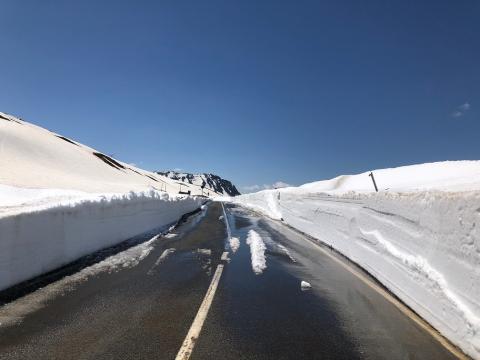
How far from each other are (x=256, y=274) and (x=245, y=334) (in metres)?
3.58

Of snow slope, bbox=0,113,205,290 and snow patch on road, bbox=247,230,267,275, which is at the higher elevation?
snow slope, bbox=0,113,205,290

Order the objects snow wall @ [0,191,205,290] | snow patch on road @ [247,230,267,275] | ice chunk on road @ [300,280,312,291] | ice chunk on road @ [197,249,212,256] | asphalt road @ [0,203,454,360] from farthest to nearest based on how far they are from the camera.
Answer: ice chunk on road @ [197,249,212,256] → snow patch on road @ [247,230,267,275] → ice chunk on road @ [300,280,312,291] → snow wall @ [0,191,205,290] → asphalt road @ [0,203,454,360]

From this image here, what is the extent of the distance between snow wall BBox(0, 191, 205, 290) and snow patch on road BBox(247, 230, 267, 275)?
4222 mm

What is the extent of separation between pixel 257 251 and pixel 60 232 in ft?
17.6

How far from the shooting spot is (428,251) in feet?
20.0

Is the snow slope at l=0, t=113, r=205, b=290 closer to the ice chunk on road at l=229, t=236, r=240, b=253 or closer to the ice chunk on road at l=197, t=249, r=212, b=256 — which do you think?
the ice chunk on road at l=197, t=249, r=212, b=256

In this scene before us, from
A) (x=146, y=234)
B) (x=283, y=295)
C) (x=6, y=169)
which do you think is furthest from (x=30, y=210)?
(x=6, y=169)

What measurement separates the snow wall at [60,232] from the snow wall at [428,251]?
264 inches

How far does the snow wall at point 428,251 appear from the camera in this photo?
4.84 meters

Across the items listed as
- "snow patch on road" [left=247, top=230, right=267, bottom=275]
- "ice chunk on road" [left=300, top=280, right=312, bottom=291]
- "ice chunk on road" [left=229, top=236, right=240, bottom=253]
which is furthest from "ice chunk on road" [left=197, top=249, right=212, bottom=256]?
"ice chunk on road" [left=300, top=280, right=312, bottom=291]

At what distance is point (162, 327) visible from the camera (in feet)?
16.6

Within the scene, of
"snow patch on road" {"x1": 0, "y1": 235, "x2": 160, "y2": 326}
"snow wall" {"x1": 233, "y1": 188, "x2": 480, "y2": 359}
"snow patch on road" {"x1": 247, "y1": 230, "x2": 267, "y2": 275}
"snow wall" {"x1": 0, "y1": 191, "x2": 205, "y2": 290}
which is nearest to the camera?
"snow wall" {"x1": 233, "y1": 188, "x2": 480, "y2": 359}

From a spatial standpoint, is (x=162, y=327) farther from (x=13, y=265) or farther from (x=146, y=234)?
(x=146, y=234)

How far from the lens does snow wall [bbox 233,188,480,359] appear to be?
4.84 meters
